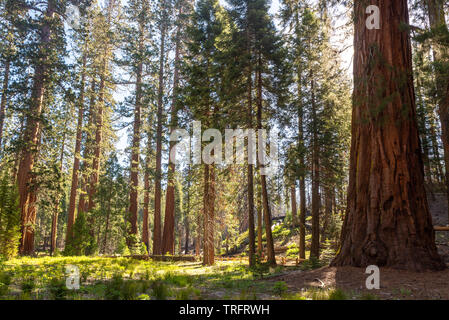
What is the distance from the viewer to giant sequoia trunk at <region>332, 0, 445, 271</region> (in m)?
5.46

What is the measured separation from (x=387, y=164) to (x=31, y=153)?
595 inches

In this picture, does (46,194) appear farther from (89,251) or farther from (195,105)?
(195,105)

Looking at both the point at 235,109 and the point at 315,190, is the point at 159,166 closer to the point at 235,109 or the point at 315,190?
the point at 235,109

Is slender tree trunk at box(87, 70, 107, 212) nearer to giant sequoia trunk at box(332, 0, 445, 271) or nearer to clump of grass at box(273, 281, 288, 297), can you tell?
giant sequoia trunk at box(332, 0, 445, 271)

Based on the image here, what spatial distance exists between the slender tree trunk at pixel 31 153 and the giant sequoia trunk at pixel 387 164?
1402cm

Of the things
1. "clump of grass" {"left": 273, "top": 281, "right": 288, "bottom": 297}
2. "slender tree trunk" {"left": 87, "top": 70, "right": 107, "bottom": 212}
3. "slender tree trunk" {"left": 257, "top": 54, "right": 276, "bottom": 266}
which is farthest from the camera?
"slender tree trunk" {"left": 87, "top": 70, "right": 107, "bottom": 212}

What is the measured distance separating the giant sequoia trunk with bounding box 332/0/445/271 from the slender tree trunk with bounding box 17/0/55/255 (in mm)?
14022

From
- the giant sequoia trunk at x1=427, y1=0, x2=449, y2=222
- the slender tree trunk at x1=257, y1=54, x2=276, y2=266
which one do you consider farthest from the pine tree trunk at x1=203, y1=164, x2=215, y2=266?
the giant sequoia trunk at x1=427, y1=0, x2=449, y2=222

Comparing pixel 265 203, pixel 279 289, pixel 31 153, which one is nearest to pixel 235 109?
pixel 265 203

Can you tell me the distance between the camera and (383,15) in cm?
620

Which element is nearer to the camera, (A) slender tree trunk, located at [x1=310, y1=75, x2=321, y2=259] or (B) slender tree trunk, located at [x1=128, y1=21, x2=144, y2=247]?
(A) slender tree trunk, located at [x1=310, y1=75, x2=321, y2=259]
